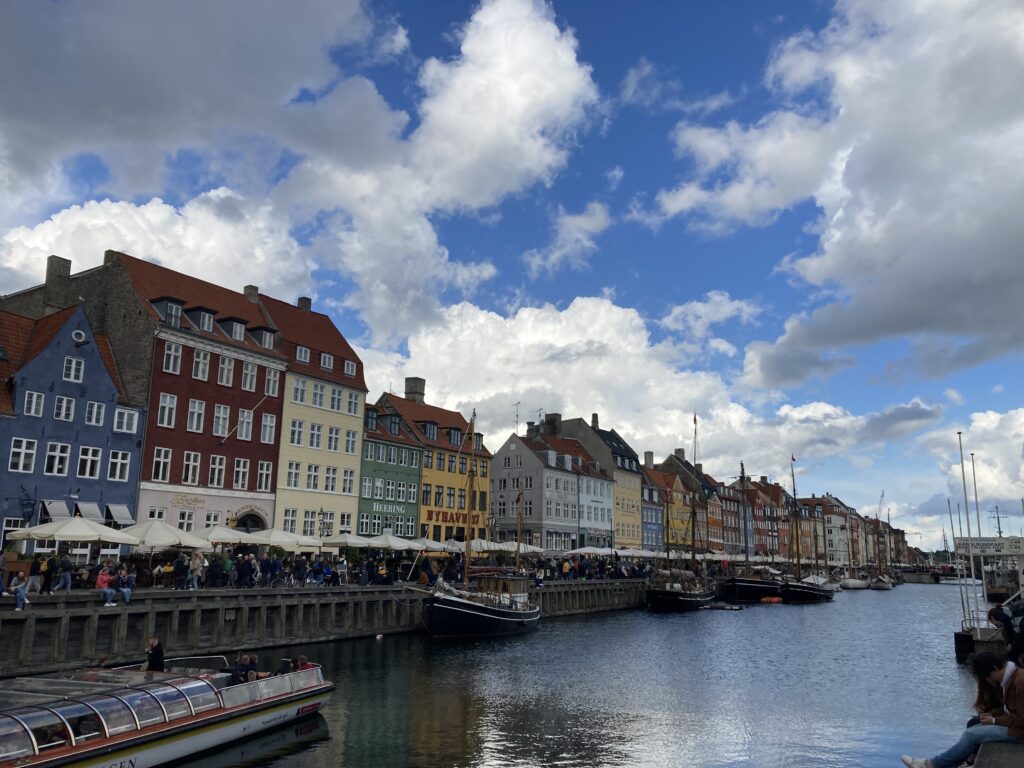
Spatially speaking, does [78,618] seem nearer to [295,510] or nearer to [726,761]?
[726,761]

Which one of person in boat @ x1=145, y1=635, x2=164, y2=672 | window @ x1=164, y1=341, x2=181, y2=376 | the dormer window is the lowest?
person in boat @ x1=145, y1=635, x2=164, y2=672

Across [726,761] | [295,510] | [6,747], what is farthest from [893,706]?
[295,510]

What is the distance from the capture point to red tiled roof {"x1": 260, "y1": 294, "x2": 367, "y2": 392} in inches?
2424

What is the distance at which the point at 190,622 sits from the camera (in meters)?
35.4

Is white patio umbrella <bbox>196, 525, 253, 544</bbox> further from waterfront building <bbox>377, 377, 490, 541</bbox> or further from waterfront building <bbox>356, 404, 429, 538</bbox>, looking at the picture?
waterfront building <bbox>377, 377, 490, 541</bbox>

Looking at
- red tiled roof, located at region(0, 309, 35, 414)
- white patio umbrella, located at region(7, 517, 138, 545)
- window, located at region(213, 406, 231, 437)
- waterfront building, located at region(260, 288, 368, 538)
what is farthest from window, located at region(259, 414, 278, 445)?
white patio umbrella, located at region(7, 517, 138, 545)

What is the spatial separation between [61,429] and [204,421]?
985cm

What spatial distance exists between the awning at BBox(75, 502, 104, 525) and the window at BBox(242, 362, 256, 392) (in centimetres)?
1385

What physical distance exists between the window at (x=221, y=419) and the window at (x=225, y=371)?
5.35 ft

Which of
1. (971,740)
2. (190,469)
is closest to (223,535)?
(190,469)

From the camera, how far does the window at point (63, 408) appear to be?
43.7 meters

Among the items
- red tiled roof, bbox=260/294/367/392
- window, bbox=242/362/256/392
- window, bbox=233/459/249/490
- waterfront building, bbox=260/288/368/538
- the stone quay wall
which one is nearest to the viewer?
the stone quay wall

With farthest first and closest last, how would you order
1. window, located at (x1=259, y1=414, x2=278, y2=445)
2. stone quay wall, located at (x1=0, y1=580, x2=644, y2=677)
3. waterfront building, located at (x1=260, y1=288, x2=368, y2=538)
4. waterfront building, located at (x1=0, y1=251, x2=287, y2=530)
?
waterfront building, located at (x1=260, y1=288, x2=368, y2=538) < window, located at (x1=259, y1=414, x2=278, y2=445) < waterfront building, located at (x1=0, y1=251, x2=287, y2=530) < stone quay wall, located at (x1=0, y1=580, x2=644, y2=677)

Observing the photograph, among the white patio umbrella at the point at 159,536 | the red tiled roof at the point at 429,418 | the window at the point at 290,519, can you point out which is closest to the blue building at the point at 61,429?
the white patio umbrella at the point at 159,536
